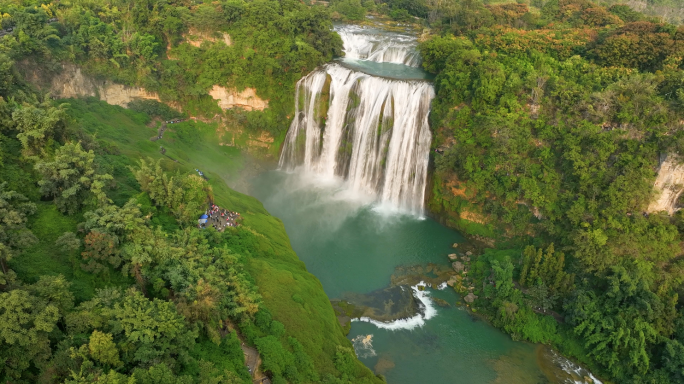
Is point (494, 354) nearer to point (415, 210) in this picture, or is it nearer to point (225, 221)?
point (415, 210)

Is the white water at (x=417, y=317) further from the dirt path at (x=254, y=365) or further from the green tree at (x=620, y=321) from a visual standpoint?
the dirt path at (x=254, y=365)

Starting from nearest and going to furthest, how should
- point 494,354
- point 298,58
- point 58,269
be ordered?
1. point 58,269
2. point 494,354
3. point 298,58

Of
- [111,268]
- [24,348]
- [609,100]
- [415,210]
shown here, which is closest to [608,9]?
[609,100]

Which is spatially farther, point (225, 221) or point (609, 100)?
point (609, 100)

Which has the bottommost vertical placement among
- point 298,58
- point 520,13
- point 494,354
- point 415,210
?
point 494,354

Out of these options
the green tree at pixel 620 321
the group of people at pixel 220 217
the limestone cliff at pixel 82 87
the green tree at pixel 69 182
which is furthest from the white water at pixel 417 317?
the limestone cliff at pixel 82 87

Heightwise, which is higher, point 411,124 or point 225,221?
point 411,124

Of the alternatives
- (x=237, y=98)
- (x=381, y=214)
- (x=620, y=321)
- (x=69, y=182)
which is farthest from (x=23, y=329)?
(x=237, y=98)
